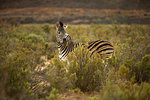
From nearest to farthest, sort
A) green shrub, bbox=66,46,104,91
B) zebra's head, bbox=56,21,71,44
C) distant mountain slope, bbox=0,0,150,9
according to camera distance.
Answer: green shrub, bbox=66,46,104,91 → zebra's head, bbox=56,21,71,44 → distant mountain slope, bbox=0,0,150,9

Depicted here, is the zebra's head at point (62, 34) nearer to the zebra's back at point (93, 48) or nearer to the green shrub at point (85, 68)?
the zebra's back at point (93, 48)

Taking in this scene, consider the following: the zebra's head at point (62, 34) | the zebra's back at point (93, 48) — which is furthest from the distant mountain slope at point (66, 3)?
the zebra's head at point (62, 34)

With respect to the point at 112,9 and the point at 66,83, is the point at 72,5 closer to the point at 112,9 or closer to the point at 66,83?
the point at 112,9

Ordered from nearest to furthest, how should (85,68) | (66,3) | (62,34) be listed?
(85,68)
(62,34)
(66,3)

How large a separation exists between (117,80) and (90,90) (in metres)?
0.78

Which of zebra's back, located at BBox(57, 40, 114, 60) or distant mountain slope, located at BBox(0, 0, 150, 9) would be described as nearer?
zebra's back, located at BBox(57, 40, 114, 60)

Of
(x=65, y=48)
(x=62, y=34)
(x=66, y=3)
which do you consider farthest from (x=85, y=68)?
(x=66, y=3)

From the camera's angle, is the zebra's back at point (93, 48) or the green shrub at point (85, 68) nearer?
the green shrub at point (85, 68)

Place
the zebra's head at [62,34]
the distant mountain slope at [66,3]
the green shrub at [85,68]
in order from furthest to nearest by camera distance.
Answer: the distant mountain slope at [66,3] < the zebra's head at [62,34] < the green shrub at [85,68]

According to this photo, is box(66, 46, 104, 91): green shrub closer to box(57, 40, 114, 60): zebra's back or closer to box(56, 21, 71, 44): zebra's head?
box(57, 40, 114, 60): zebra's back

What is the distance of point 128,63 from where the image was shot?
317cm

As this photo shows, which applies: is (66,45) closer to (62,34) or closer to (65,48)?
(65,48)

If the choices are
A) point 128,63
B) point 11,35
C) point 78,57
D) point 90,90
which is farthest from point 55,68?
point 11,35

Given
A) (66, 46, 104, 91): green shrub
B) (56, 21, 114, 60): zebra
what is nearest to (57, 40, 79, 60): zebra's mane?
(56, 21, 114, 60): zebra
